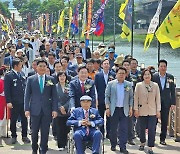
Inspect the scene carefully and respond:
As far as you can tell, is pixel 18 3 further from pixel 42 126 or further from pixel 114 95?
pixel 42 126

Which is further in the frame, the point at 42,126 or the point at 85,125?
the point at 42,126

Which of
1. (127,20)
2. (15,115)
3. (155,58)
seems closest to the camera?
(15,115)

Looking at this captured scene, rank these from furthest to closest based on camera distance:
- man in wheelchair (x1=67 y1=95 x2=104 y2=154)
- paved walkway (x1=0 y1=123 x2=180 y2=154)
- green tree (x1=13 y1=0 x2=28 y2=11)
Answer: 1. green tree (x1=13 y1=0 x2=28 y2=11)
2. paved walkway (x1=0 y1=123 x2=180 y2=154)
3. man in wheelchair (x1=67 y1=95 x2=104 y2=154)

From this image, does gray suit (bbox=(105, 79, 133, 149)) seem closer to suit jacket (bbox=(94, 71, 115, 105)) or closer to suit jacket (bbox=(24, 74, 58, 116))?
suit jacket (bbox=(94, 71, 115, 105))

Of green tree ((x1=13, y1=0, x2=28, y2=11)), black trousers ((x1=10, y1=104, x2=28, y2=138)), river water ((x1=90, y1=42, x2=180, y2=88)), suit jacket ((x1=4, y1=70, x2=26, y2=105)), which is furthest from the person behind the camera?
green tree ((x1=13, y1=0, x2=28, y2=11))

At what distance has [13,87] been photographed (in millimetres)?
8906

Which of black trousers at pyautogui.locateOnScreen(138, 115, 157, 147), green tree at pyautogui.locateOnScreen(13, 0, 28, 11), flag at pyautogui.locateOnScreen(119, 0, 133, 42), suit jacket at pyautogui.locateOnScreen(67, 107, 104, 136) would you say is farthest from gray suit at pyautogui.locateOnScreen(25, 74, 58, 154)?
green tree at pyautogui.locateOnScreen(13, 0, 28, 11)

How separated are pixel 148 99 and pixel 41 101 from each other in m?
1.99

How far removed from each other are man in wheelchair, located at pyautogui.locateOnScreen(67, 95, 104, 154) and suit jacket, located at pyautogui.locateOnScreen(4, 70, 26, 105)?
1.96 meters

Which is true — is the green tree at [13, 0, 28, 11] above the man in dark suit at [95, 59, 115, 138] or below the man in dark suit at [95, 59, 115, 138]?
above

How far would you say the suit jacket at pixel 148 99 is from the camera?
27.2 ft

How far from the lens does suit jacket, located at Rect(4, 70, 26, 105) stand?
8790mm

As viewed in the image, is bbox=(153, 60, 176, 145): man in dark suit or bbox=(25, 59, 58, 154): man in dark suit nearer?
bbox=(25, 59, 58, 154): man in dark suit

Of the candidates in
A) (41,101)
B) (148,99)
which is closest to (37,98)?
(41,101)
